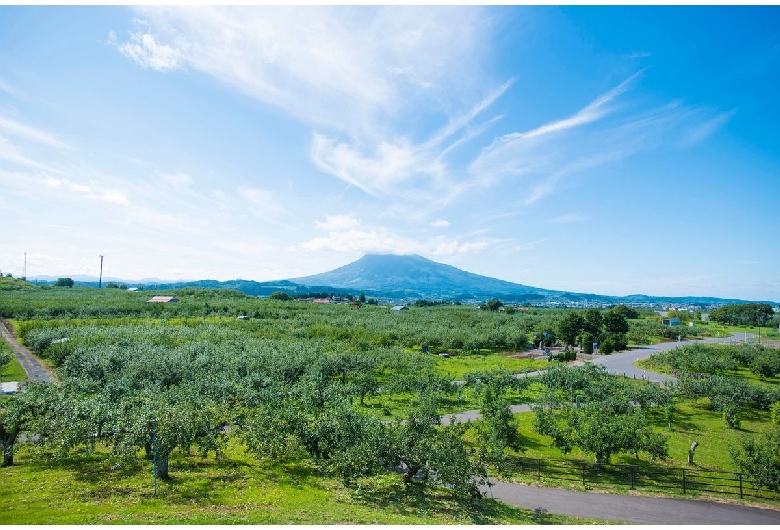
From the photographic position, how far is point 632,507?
19500 mm

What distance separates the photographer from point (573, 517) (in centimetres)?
1814

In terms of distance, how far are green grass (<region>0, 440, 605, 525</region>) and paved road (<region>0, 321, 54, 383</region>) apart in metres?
26.8

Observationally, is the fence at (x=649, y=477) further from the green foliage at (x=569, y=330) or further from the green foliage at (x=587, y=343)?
the green foliage at (x=569, y=330)

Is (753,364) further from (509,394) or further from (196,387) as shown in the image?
(196,387)

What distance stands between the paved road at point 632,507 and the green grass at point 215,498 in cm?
126

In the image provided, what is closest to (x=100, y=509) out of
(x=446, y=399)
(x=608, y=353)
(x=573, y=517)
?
(x=573, y=517)

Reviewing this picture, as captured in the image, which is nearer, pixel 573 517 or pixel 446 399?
pixel 573 517

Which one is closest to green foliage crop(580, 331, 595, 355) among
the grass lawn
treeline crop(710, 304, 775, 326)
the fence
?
the grass lawn

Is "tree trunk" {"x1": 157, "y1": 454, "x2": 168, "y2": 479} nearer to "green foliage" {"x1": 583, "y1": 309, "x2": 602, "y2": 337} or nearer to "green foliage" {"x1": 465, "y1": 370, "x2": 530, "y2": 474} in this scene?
"green foliage" {"x1": 465, "y1": 370, "x2": 530, "y2": 474}

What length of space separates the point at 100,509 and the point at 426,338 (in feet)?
201

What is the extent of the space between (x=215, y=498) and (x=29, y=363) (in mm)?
50903

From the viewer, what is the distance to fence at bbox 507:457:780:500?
21.3 meters

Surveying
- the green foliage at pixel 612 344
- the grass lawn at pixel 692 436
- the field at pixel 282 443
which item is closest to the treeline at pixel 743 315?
the green foliage at pixel 612 344

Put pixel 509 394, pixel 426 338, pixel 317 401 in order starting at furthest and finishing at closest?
pixel 426 338 < pixel 509 394 < pixel 317 401
